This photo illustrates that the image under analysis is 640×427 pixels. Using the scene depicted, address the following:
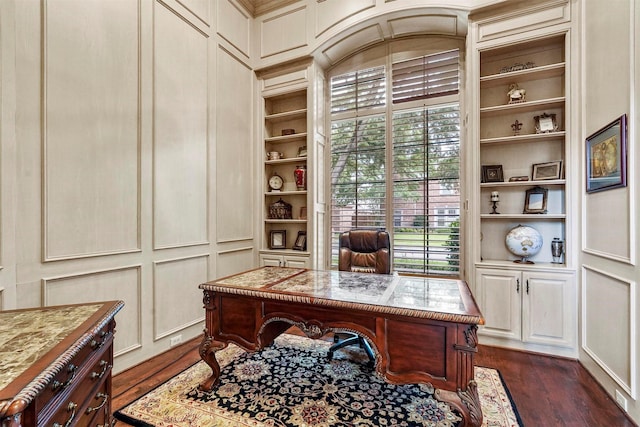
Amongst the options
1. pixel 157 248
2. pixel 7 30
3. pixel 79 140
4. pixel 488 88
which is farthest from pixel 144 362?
pixel 488 88

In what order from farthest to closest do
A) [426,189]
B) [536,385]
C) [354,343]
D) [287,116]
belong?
[287,116], [426,189], [354,343], [536,385]

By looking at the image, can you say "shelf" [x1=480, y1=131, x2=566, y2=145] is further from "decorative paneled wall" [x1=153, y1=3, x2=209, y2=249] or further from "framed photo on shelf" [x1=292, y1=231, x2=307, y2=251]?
"decorative paneled wall" [x1=153, y1=3, x2=209, y2=249]

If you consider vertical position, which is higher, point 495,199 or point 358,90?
point 358,90

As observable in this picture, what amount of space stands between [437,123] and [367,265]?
1.92 metres

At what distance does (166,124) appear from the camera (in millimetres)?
2781

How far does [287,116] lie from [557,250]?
3.39 metres

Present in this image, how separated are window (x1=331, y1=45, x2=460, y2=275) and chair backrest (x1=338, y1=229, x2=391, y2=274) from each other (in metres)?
0.96

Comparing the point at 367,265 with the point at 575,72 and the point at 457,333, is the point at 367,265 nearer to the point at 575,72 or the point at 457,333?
the point at 457,333

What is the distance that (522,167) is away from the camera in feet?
9.86

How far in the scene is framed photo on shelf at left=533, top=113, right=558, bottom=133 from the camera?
2813 millimetres

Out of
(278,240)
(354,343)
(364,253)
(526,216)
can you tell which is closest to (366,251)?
(364,253)

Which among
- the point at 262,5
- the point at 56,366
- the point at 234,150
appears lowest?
the point at 56,366

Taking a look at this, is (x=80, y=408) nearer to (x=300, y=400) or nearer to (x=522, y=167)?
(x=300, y=400)

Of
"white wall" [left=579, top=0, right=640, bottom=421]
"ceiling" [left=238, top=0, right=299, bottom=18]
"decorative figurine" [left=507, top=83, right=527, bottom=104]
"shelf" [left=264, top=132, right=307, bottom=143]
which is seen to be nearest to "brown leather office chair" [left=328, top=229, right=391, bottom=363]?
"white wall" [left=579, top=0, right=640, bottom=421]
